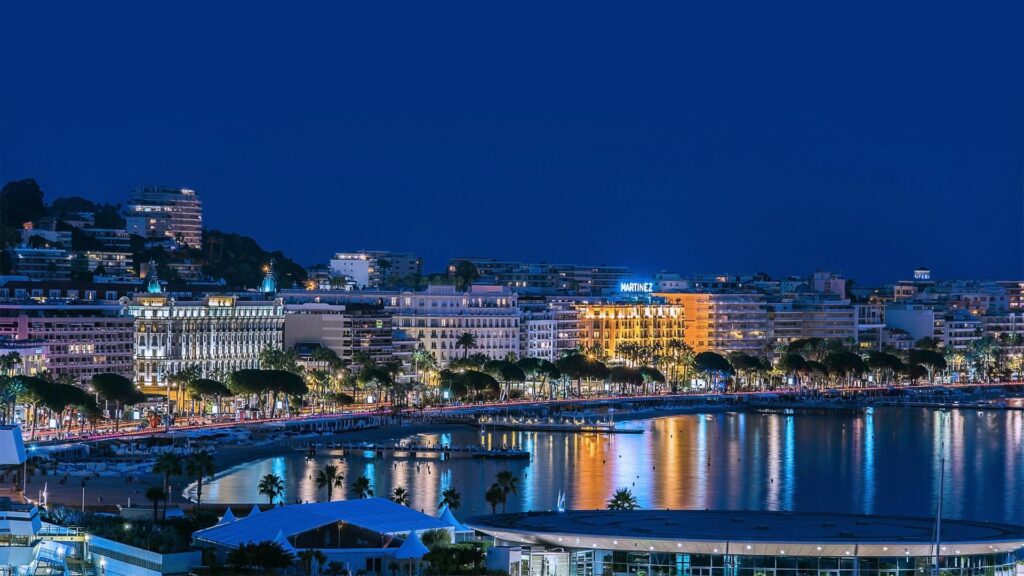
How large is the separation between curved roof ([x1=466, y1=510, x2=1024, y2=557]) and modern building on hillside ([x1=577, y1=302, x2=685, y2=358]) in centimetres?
8604

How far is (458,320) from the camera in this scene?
11025 centimetres

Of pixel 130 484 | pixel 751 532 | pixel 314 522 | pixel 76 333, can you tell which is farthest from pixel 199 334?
pixel 751 532

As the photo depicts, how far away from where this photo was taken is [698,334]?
436 feet

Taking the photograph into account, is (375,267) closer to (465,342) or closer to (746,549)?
(465,342)

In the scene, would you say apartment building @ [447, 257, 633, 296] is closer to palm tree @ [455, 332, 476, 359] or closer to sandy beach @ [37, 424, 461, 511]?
palm tree @ [455, 332, 476, 359]

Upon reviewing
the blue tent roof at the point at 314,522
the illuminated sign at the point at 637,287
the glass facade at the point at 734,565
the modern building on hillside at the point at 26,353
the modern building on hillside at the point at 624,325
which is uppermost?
the illuminated sign at the point at 637,287

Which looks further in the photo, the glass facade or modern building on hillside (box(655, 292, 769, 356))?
modern building on hillside (box(655, 292, 769, 356))

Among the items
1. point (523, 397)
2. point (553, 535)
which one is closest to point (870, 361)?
point (523, 397)

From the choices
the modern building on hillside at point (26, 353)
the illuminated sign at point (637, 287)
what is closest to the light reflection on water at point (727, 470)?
the modern building on hillside at point (26, 353)

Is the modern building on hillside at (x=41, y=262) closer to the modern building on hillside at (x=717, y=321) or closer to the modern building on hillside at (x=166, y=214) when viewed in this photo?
the modern building on hillside at (x=166, y=214)

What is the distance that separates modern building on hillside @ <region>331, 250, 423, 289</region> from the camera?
473 feet

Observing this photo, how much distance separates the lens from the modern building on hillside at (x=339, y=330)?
10056 centimetres

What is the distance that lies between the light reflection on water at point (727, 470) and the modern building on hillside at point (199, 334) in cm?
1412

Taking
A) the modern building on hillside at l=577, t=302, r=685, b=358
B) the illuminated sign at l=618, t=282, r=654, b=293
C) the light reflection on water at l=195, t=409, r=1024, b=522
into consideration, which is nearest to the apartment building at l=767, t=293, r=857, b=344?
the illuminated sign at l=618, t=282, r=654, b=293
